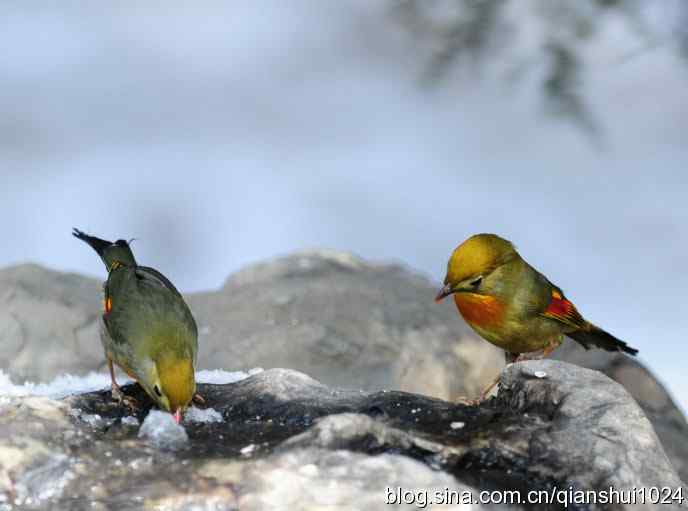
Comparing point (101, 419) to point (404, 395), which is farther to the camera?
point (404, 395)

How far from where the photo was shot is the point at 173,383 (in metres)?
3.36

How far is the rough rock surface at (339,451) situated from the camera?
8.65 feet

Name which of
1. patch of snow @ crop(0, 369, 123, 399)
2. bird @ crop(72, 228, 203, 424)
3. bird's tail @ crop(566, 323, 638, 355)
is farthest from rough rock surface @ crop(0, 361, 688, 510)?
bird's tail @ crop(566, 323, 638, 355)

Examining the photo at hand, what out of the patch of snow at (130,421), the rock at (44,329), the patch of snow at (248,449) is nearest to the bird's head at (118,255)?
→ the patch of snow at (130,421)

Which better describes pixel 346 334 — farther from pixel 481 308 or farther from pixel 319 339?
pixel 481 308

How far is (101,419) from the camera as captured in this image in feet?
10.5

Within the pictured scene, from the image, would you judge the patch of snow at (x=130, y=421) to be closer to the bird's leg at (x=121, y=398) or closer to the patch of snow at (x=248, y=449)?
the bird's leg at (x=121, y=398)

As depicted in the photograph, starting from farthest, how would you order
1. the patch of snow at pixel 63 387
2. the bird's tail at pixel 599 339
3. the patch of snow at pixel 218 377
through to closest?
the bird's tail at pixel 599 339, the patch of snow at pixel 218 377, the patch of snow at pixel 63 387

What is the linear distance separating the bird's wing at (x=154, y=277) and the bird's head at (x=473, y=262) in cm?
97

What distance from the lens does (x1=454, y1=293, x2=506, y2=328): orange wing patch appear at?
4129 mm

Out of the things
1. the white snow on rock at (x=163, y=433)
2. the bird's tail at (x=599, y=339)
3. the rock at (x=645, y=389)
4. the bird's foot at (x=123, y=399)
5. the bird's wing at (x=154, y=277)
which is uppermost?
the rock at (x=645, y=389)

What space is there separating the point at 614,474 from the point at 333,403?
3.10 feet

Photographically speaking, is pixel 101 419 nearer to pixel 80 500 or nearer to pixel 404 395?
pixel 80 500

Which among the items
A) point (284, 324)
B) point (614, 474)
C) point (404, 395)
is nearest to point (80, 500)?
point (404, 395)
